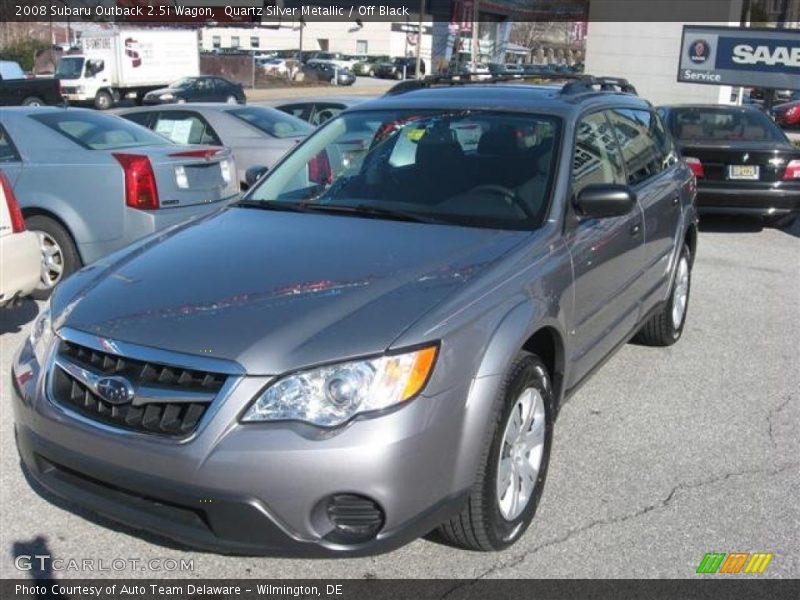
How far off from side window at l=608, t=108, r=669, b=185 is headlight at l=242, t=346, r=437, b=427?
2.58m

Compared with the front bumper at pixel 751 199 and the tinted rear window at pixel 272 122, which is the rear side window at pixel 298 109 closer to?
the tinted rear window at pixel 272 122

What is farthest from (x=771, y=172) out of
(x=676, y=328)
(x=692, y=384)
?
(x=692, y=384)

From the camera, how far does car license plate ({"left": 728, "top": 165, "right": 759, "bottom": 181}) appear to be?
32.0ft

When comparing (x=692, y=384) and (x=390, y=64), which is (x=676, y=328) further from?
(x=390, y=64)

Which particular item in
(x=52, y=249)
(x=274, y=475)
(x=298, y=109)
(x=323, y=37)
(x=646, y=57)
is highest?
(x=323, y=37)

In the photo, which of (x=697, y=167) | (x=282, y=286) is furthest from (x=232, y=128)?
(x=282, y=286)

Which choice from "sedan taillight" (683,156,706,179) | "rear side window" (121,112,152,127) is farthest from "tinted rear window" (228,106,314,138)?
"sedan taillight" (683,156,706,179)

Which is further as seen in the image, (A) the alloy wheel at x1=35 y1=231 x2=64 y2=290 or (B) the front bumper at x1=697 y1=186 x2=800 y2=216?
(B) the front bumper at x1=697 y1=186 x2=800 y2=216

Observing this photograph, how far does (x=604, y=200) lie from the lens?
3.83 meters

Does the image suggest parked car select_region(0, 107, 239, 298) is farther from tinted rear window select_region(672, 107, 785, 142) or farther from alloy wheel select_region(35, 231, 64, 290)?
tinted rear window select_region(672, 107, 785, 142)

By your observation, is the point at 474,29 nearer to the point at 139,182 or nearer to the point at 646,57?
the point at 646,57

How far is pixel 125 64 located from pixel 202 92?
6.16 metres

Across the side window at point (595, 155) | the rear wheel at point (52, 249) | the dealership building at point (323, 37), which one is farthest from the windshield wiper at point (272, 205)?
the dealership building at point (323, 37)

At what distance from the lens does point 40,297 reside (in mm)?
6891
